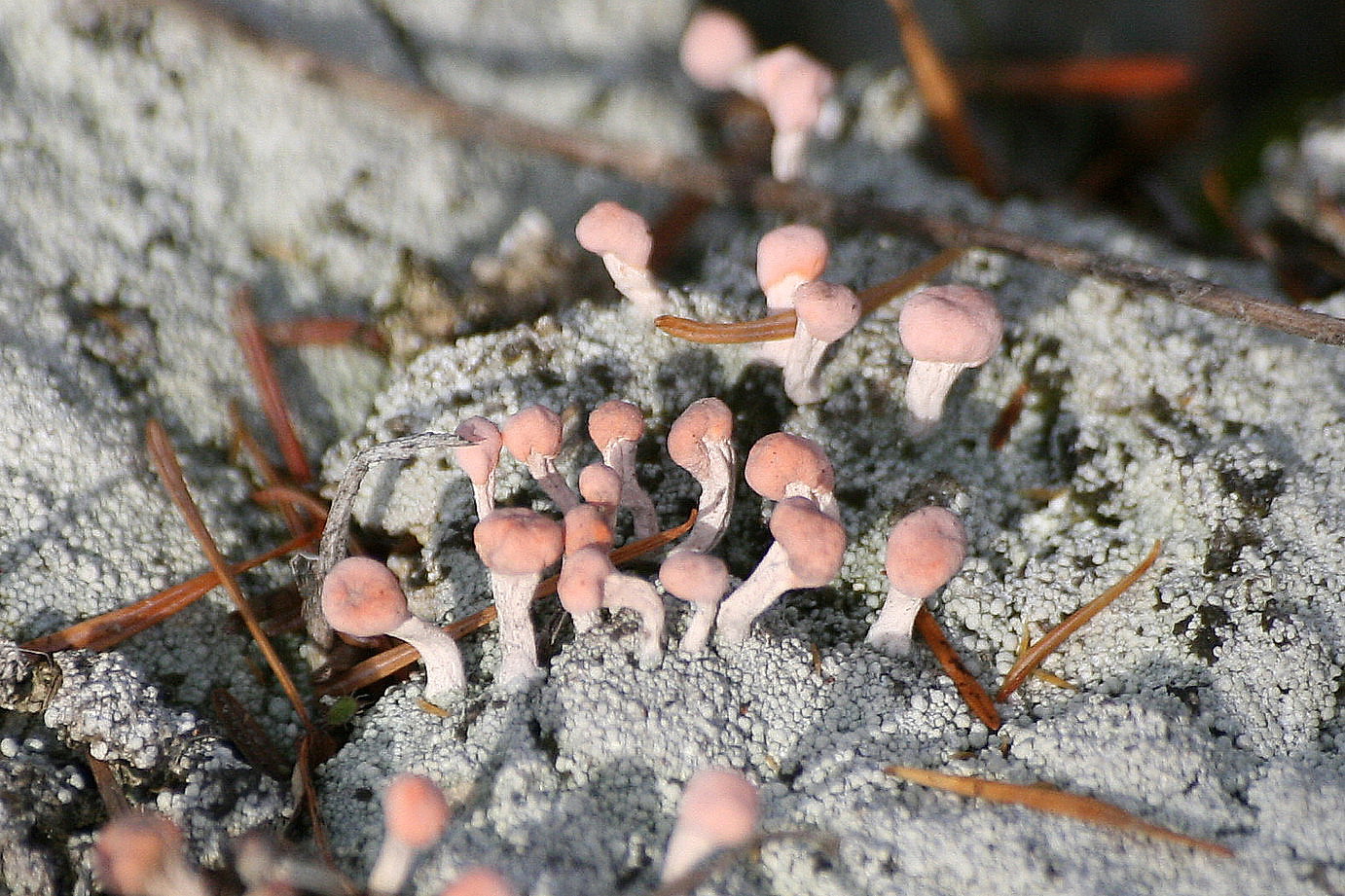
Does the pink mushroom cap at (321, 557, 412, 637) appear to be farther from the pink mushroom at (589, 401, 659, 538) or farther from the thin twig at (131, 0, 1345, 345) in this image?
the thin twig at (131, 0, 1345, 345)

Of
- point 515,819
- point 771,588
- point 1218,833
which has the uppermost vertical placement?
point 771,588

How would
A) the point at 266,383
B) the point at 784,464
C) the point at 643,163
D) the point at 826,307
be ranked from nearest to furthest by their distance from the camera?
the point at 784,464 → the point at 826,307 → the point at 266,383 → the point at 643,163

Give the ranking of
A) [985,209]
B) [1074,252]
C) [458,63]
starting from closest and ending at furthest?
[1074,252], [985,209], [458,63]

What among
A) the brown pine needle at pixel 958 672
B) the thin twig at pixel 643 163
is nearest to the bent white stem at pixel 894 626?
the brown pine needle at pixel 958 672

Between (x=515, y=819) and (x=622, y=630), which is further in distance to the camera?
(x=622, y=630)

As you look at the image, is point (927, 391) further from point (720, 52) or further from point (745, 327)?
point (720, 52)

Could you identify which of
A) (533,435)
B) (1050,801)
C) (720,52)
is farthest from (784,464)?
(720,52)

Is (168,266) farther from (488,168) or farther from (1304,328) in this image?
(1304,328)

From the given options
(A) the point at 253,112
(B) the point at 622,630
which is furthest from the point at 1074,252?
(A) the point at 253,112
